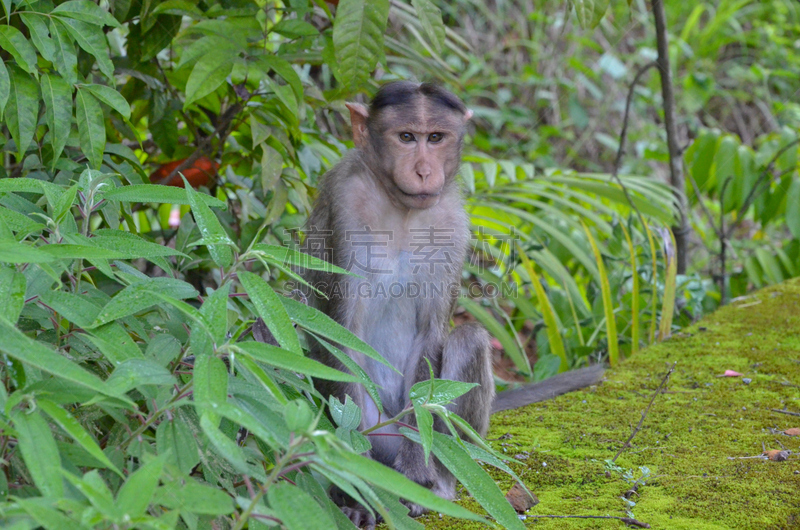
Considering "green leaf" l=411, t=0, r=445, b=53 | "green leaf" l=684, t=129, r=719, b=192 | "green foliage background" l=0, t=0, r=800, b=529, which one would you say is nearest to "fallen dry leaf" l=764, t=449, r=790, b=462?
"green foliage background" l=0, t=0, r=800, b=529

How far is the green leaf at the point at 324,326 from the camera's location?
173cm

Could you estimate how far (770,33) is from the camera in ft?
28.2

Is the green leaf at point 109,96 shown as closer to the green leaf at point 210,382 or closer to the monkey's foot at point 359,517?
the green leaf at point 210,382

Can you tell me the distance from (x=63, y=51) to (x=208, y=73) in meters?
0.51

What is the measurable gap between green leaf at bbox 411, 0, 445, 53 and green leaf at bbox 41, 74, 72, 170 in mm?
1169

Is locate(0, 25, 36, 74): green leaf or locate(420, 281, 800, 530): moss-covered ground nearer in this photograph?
locate(0, 25, 36, 74): green leaf

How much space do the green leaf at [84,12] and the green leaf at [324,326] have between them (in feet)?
3.87

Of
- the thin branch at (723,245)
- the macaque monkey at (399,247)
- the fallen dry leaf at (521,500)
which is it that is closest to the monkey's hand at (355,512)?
the macaque monkey at (399,247)

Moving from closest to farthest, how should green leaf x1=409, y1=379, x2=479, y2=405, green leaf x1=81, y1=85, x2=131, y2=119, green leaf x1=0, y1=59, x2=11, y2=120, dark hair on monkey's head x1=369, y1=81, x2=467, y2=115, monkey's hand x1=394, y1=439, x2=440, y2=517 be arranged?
green leaf x1=409, y1=379, x2=479, y2=405 → green leaf x1=0, y1=59, x2=11, y2=120 → green leaf x1=81, y1=85, x2=131, y2=119 → monkey's hand x1=394, y1=439, x2=440, y2=517 → dark hair on monkey's head x1=369, y1=81, x2=467, y2=115

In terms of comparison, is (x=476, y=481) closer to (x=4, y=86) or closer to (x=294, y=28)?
(x=4, y=86)

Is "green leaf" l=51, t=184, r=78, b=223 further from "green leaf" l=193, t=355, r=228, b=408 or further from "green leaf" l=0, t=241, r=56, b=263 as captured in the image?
"green leaf" l=193, t=355, r=228, b=408

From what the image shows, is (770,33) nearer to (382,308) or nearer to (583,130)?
(583,130)

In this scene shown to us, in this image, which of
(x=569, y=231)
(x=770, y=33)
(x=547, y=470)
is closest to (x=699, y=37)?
(x=770, y=33)

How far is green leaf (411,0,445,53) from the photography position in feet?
8.61
